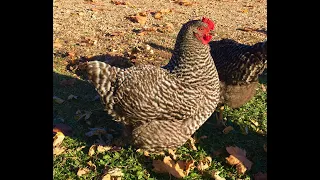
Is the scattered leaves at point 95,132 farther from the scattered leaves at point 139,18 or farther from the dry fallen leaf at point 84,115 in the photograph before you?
the scattered leaves at point 139,18

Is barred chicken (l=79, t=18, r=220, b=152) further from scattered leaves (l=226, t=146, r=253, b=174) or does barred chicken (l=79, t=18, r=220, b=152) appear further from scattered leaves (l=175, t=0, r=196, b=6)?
scattered leaves (l=175, t=0, r=196, b=6)

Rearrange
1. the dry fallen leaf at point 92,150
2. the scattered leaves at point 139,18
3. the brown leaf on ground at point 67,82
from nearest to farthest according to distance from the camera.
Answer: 1. the dry fallen leaf at point 92,150
2. the brown leaf on ground at point 67,82
3. the scattered leaves at point 139,18

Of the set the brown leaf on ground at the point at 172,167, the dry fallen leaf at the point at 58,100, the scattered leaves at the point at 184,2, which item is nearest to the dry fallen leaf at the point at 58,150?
the dry fallen leaf at the point at 58,100

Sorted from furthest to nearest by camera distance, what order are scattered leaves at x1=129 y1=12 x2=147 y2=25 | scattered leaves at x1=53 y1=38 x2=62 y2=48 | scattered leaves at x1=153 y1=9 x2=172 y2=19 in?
scattered leaves at x1=153 y1=9 x2=172 y2=19 → scattered leaves at x1=129 y1=12 x2=147 y2=25 → scattered leaves at x1=53 y1=38 x2=62 y2=48

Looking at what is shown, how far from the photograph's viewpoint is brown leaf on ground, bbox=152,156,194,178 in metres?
3.12

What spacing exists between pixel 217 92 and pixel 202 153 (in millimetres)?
717

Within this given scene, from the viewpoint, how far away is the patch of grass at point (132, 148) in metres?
3.24

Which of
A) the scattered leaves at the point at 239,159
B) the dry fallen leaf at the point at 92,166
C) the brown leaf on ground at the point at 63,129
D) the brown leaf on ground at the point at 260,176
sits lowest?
the dry fallen leaf at the point at 92,166

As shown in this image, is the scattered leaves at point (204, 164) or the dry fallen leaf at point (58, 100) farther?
the dry fallen leaf at point (58, 100)

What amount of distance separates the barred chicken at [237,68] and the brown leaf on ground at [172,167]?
962 mm

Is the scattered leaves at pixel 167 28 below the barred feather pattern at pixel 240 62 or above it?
below

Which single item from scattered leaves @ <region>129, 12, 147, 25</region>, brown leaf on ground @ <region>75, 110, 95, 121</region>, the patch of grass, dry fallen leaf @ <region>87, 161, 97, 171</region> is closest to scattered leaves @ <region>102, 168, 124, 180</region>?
the patch of grass

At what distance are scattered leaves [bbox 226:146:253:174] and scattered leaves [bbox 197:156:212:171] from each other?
20cm
